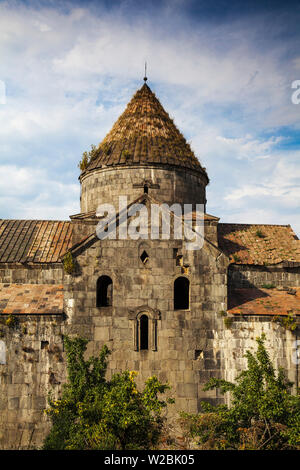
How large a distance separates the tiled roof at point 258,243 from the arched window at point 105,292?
3.65 m

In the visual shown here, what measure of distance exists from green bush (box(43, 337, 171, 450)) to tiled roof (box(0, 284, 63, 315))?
2.35 metres

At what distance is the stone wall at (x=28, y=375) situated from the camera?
11477 millimetres

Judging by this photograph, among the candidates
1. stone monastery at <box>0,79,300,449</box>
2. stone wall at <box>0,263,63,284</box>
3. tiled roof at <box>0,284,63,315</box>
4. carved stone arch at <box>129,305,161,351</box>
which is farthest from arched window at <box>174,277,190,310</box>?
stone wall at <box>0,263,63,284</box>

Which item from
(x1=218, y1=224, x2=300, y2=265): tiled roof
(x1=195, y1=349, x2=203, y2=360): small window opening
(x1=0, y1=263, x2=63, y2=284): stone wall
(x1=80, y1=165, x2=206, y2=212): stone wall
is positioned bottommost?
(x1=195, y1=349, x2=203, y2=360): small window opening

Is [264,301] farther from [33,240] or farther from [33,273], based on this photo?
[33,240]

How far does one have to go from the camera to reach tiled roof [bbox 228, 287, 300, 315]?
12344mm

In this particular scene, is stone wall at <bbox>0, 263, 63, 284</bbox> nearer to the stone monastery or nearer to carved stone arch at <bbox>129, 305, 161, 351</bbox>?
the stone monastery

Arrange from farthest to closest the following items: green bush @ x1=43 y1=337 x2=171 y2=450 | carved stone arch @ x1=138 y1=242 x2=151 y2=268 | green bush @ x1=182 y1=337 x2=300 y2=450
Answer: carved stone arch @ x1=138 y1=242 x2=151 y2=268 → green bush @ x1=182 y1=337 x2=300 y2=450 → green bush @ x1=43 y1=337 x2=171 y2=450

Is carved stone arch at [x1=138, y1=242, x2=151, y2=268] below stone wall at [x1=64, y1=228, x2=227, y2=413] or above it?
above

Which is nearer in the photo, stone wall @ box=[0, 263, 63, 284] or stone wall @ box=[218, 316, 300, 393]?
stone wall @ box=[218, 316, 300, 393]

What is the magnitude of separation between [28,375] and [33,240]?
14.0ft

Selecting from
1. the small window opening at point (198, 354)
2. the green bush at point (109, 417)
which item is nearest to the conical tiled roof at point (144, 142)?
the small window opening at point (198, 354)

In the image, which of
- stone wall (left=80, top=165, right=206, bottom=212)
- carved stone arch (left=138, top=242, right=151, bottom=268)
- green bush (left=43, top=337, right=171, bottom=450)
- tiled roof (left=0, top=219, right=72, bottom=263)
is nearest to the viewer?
green bush (left=43, top=337, right=171, bottom=450)
